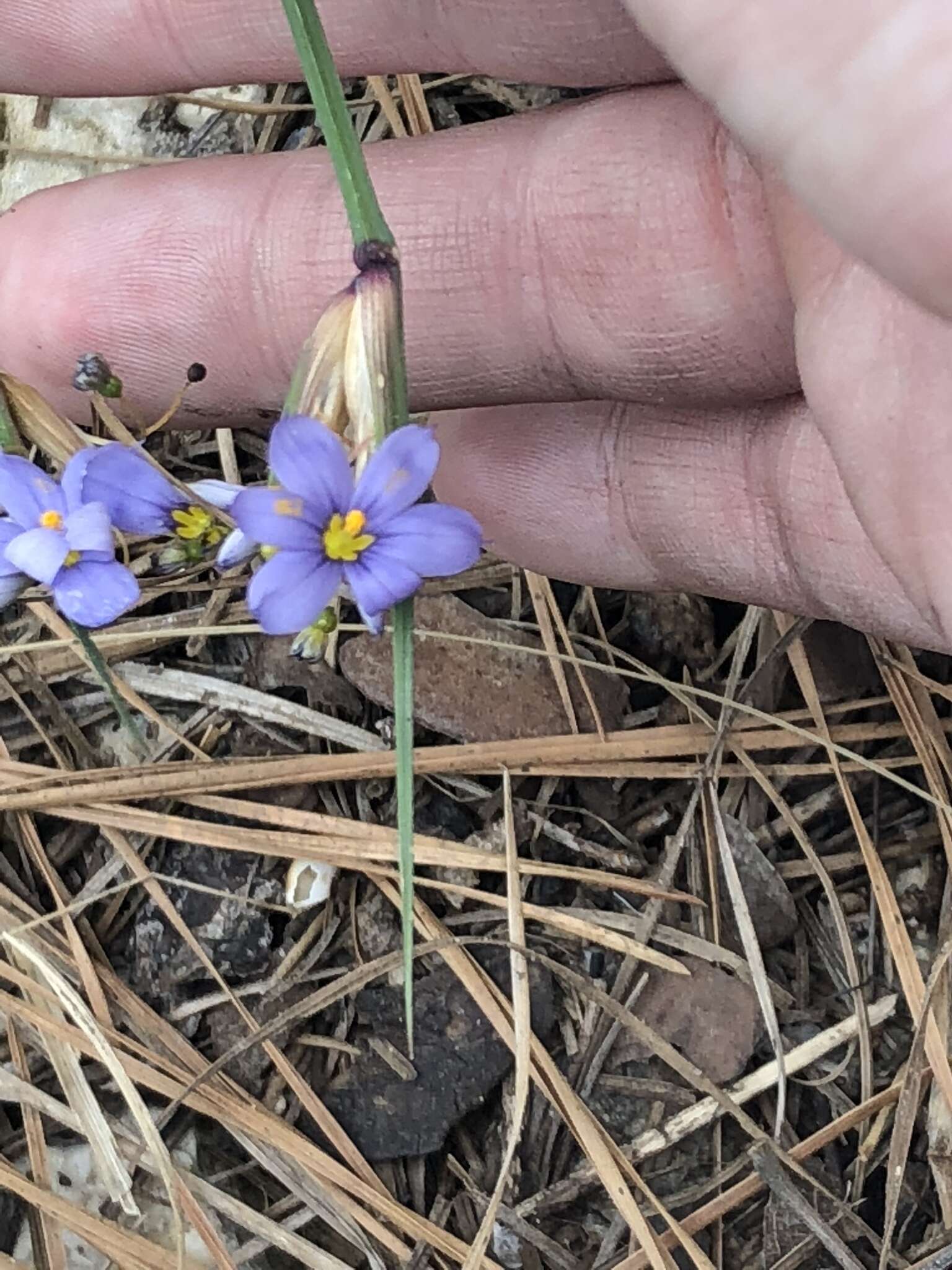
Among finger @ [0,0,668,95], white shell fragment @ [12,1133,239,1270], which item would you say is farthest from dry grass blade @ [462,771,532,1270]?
finger @ [0,0,668,95]

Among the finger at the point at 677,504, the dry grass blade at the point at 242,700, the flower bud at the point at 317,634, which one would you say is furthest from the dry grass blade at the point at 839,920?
the flower bud at the point at 317,634

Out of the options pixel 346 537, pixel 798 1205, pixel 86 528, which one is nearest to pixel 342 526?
pixel 346 537

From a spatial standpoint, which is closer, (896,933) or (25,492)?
(25,492)

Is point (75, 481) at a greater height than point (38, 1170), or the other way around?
point (75, 481)

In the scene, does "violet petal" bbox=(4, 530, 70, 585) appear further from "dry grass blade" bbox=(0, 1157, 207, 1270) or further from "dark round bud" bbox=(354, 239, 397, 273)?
"dry grass blade" bbox=(0, 1157, 207, 1270)

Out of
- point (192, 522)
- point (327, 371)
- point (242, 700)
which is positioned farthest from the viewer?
point (242, 700)

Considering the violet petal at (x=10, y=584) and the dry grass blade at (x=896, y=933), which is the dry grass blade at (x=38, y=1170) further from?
the dry grass blade at (x=896, y=933)

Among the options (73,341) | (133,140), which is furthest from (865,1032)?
(133,140)

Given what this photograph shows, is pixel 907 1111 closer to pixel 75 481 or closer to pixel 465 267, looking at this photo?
pixel 465 267
